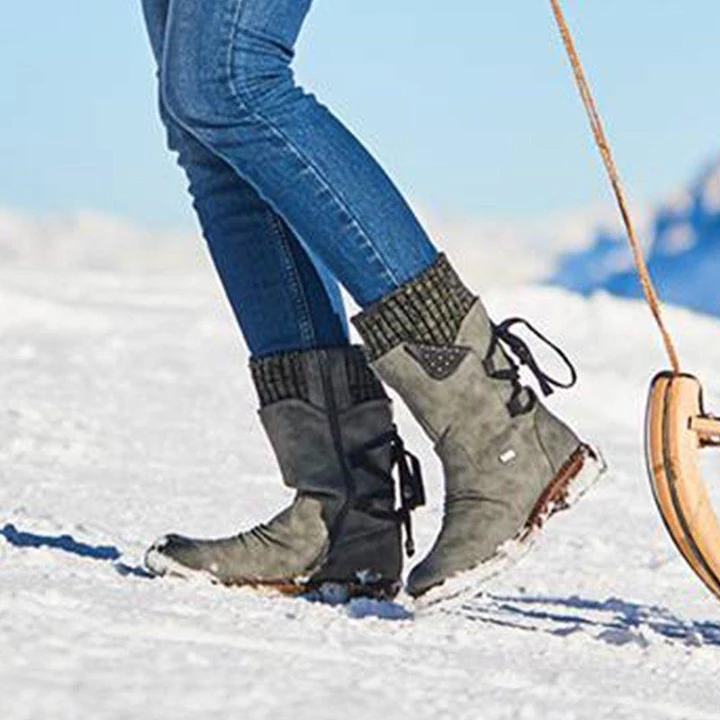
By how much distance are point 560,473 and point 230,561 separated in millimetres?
556

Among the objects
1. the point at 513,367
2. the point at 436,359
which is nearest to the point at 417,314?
the point at 436,359

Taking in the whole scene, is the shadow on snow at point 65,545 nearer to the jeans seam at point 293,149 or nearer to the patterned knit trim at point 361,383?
the patterned knit trim at point 361,383

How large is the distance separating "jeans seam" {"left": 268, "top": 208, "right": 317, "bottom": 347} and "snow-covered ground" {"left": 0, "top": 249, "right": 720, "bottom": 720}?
0.40 meters

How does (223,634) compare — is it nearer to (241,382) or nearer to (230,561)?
(230,561)

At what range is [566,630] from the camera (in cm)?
275

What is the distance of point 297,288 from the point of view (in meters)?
2.90

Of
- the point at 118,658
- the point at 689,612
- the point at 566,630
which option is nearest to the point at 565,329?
the point at 689,612

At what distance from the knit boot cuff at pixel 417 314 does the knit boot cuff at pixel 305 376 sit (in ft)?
0.82

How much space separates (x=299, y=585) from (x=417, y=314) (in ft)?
1.75

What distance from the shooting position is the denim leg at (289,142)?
2.58m

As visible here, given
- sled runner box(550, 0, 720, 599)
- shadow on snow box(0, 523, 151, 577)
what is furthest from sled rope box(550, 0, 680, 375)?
shadow on snow box(0, 523, 151, 577)

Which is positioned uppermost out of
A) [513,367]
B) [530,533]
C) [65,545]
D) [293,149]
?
[293,149]

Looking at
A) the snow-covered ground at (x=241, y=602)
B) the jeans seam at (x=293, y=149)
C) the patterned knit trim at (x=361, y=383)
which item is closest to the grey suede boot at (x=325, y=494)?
the patterned knit trim at (x=361, y=383)

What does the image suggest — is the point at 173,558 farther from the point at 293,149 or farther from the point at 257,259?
the point at 293,149
